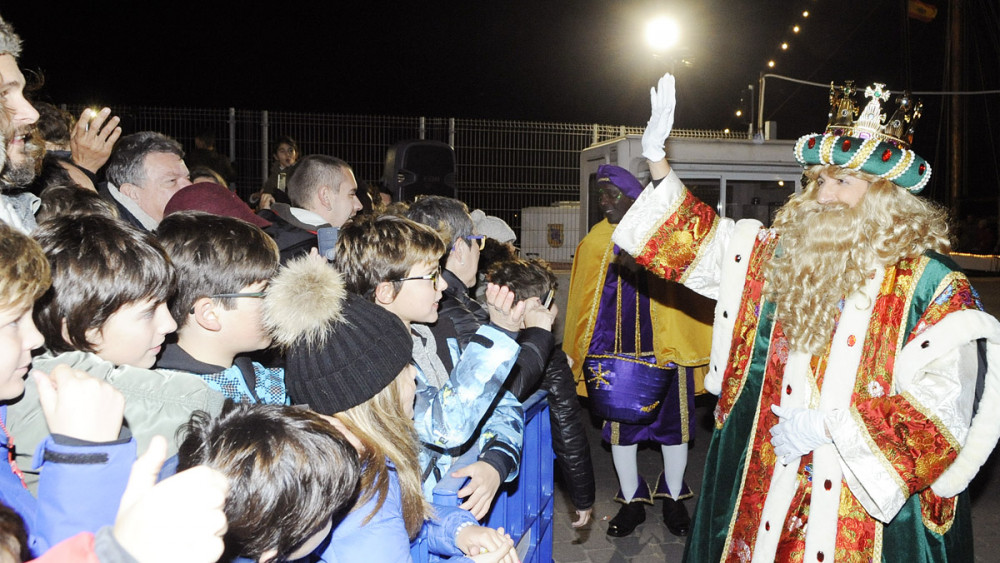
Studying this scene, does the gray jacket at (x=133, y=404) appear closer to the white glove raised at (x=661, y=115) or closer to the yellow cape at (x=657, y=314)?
the white glove raised at (x=661, y=115)

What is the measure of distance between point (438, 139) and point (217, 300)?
8263 millimetres

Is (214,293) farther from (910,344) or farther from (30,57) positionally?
(30,57)

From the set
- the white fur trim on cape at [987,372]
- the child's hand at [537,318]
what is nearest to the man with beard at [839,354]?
the white fur trim on cape at [987,372]

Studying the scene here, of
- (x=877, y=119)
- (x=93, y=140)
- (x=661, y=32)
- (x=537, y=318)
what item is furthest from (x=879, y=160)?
(x=661, y=32)

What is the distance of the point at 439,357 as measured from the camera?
2506 millimetres

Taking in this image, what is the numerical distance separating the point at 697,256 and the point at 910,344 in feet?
2.56

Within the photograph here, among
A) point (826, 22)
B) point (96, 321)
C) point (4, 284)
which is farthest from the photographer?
point (826, 22)

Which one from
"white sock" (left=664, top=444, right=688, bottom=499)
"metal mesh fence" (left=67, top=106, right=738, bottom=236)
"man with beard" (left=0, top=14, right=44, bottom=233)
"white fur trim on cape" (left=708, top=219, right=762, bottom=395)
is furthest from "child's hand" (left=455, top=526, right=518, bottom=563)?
"metal mesh fence" (left=67, top=106, right=738, bottom=236)

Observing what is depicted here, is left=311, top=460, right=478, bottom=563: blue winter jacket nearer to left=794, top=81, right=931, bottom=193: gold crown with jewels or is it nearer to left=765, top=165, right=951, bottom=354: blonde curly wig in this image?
left=765, top=165, right=951, bottom=354: blonde curly wig

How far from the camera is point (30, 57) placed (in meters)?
15.8

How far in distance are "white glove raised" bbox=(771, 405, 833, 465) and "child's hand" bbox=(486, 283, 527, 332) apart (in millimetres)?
1028

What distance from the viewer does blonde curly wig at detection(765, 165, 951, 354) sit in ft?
8.21

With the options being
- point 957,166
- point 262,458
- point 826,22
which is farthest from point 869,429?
point 826,22

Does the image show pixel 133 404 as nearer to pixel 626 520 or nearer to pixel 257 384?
pixel 257 384
